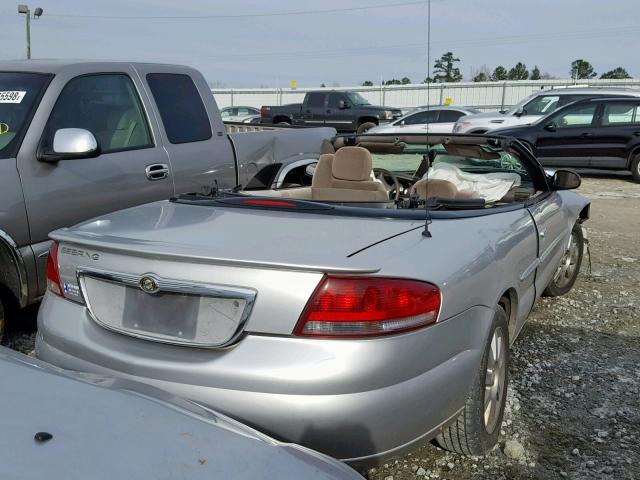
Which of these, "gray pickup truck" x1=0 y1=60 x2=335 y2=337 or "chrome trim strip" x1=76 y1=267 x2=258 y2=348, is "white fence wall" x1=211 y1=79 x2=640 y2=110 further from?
"chrome trim strip" x1=76 y1=267 x2=258 y2=348

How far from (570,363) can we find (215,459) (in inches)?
123

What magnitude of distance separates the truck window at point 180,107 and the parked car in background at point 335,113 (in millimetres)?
17505

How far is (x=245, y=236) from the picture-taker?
2.48 m

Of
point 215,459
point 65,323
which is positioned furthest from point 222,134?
point 215,459

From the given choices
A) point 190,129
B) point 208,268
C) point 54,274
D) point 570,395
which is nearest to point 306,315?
point 208,268

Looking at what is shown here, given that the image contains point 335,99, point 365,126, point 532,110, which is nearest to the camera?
point 532,110

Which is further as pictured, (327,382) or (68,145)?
(68,145)

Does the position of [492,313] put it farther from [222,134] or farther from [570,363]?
[222,134]

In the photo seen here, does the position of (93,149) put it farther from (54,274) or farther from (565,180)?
(565,180)

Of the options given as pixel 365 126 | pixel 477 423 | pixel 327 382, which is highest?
pixel 365 126

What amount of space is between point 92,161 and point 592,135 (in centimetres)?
1170

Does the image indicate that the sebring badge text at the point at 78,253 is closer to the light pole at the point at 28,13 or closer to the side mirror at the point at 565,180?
the side mirror at the point at 565,180

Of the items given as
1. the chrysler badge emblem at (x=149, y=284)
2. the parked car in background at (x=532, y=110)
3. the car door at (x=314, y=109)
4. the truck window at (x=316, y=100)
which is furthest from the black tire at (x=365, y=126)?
the chrysler badge emblem at (x=149, y=284)

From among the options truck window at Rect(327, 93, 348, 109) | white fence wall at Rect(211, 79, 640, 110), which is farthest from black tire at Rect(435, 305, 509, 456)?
white fence wall at Rect(211, 79, 640, 110)
